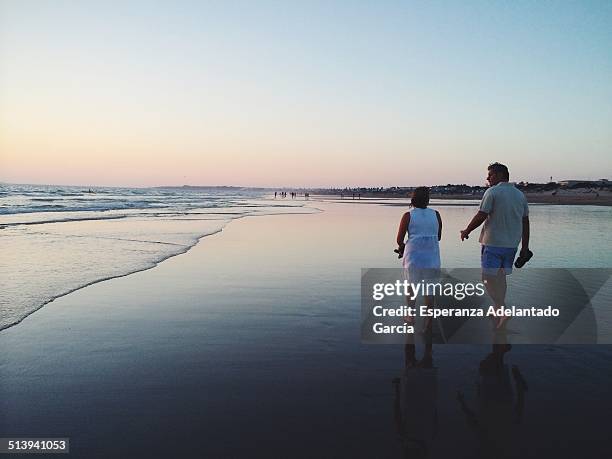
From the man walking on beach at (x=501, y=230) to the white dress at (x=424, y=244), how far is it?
410 millimetres

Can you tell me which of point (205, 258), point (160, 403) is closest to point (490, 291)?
point (160, 403)

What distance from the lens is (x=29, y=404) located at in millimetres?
4203

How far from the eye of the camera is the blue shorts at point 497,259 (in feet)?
20.2

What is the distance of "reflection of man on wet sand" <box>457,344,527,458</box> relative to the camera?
11.4 feet

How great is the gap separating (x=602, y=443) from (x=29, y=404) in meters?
4.98

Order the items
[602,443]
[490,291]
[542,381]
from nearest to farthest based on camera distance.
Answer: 1. [602,443]
2. [542,381]
3. [490,291]

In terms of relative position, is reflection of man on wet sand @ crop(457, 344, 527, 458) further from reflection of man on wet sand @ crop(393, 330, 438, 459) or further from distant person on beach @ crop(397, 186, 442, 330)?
distant person on beach @ crop(397, 186, 442, 330)

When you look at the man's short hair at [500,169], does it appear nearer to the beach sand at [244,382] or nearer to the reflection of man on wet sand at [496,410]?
the beach sand at [244,382]

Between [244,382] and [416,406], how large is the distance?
1.74m

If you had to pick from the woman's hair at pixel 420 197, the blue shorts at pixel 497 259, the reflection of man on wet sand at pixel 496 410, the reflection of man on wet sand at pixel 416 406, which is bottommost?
the reflection of man on wet sand at pixel 416 406

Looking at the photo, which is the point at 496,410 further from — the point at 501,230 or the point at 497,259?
the point at 501,230

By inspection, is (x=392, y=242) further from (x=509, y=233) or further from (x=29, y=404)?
(x=29, y=404)
